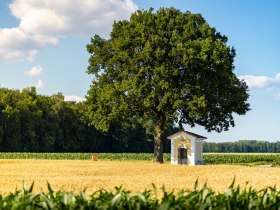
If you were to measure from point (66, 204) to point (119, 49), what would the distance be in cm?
5372

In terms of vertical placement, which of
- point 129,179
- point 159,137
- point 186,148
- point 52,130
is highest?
point 52,130

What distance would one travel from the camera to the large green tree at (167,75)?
55.8m

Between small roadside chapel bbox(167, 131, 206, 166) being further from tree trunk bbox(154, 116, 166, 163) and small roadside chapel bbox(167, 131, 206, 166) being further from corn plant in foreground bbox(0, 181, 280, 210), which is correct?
corn plant in foreground bbox(0, 181, 280, 210)

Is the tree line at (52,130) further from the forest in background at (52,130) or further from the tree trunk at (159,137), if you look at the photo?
the tree trunk at (159,137)

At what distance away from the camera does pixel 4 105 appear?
355 ft

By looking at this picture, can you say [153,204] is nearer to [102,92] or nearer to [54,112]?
[102,92]

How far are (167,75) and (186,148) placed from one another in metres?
12.7

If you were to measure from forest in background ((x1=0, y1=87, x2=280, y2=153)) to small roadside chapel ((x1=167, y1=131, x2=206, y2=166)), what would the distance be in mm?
42628

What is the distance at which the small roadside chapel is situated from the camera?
63688 millimetres

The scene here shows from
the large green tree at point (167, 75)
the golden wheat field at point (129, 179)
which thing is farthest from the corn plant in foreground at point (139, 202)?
the large green tree at point (167, 75)

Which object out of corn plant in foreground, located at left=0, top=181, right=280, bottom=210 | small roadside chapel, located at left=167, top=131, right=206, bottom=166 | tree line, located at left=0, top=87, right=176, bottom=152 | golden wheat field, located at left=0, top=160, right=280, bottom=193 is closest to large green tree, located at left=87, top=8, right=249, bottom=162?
small roadside chapel, located at left=167, top=131, right=206, bottom=166

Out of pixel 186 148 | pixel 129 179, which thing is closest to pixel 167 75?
pixel 186 148

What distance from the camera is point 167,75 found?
5553 centimetres

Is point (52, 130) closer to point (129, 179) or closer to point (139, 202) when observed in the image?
point (129, 179)
